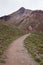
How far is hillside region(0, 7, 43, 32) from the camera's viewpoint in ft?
237

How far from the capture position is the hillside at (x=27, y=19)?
2844 inches

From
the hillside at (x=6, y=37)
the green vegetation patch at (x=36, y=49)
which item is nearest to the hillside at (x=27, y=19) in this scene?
the hillside at (x=6, y=37)

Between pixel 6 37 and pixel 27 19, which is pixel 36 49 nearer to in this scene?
pixel 6 37

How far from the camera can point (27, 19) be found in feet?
277

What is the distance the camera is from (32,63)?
1708cm

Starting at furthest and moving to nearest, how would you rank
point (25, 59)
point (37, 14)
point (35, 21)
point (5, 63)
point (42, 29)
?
point (37, 14) < point (35, 21) < point (42, 29) < point (25, 59) < point (5, 63)

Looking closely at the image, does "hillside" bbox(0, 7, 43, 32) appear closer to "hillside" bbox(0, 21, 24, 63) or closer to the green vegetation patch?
"hillside" bbox(0, 21, 24, 63)

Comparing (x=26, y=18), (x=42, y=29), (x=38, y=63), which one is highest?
(x=26, y=18)

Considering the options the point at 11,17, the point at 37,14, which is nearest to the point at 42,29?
the point at 37,14

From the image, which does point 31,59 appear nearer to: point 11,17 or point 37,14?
point 37,14

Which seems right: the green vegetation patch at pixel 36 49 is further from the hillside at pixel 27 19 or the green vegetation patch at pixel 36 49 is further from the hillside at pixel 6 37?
the hillside at pixel 27 19

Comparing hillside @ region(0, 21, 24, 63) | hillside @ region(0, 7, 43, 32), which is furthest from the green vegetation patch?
hillside @ region(0, 7, 43, 32)

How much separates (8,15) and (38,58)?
83020 millimetres

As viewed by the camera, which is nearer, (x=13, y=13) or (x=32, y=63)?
(x=32, y=63)
